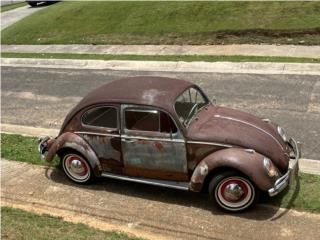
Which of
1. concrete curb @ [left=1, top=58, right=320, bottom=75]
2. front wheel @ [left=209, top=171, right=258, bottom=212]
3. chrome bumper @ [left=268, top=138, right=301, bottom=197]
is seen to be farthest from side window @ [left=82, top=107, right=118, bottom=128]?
concrete curb @ [left=1, top=58, right=320, bottom=75]

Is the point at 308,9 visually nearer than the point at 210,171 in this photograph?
No

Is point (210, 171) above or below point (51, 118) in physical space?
above

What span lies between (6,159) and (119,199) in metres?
3.37

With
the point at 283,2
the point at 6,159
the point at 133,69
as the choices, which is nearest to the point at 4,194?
the point at 6,159

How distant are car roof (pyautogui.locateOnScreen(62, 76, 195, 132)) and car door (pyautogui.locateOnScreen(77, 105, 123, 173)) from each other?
6.4 inches

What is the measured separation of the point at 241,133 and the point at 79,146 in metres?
2.92

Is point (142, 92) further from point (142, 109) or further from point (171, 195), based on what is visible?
point (171, 195)

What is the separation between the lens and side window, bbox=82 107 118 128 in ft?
27.6

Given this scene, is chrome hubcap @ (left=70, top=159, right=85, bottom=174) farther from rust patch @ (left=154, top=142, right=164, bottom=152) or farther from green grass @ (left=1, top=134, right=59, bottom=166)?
rust patch @ (left=154, top=142, right=164, bottom=152)

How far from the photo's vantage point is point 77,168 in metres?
9.01

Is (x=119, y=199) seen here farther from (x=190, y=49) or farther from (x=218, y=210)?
(x=190, y=49)

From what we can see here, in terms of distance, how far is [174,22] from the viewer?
20109mm

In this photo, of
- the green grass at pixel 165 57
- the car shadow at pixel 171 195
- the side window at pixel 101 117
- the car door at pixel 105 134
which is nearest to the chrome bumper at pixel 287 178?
the car shadow at pixel 171 195

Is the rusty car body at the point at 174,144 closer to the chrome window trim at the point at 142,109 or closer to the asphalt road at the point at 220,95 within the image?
the chrome window trim at the point at 142,109
